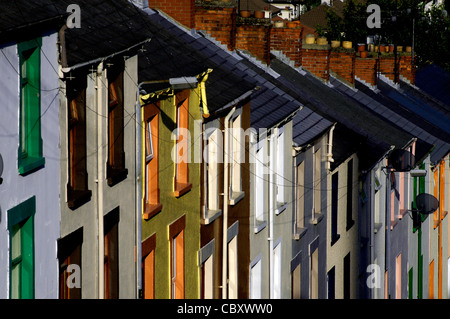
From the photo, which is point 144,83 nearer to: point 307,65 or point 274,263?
point 274,263

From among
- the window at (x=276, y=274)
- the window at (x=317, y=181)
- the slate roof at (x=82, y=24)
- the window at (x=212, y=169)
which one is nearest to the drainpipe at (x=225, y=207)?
the window at (x=212, y=169)

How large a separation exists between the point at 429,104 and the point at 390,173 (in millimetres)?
15425

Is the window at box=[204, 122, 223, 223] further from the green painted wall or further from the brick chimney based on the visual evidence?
the brick chimney

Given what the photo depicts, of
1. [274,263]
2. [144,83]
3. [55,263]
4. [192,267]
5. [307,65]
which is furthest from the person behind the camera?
[307,65]

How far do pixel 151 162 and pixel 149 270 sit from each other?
4.73 ft

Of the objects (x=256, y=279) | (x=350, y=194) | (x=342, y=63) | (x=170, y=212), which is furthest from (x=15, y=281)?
(x=342, y=63)

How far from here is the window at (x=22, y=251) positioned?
447 inches

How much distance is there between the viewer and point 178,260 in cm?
1697

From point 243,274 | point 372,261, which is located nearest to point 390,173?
Answer: point 372,261

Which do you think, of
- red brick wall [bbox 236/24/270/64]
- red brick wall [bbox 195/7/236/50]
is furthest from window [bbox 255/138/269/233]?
red brick wall [bbox 236/24/270/64]

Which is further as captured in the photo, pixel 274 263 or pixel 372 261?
pixel 372 261

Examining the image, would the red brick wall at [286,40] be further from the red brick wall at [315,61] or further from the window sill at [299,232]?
the window sill at [299,232]

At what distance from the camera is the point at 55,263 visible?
1241 centimetres

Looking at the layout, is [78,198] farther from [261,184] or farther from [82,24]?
[261,184]
